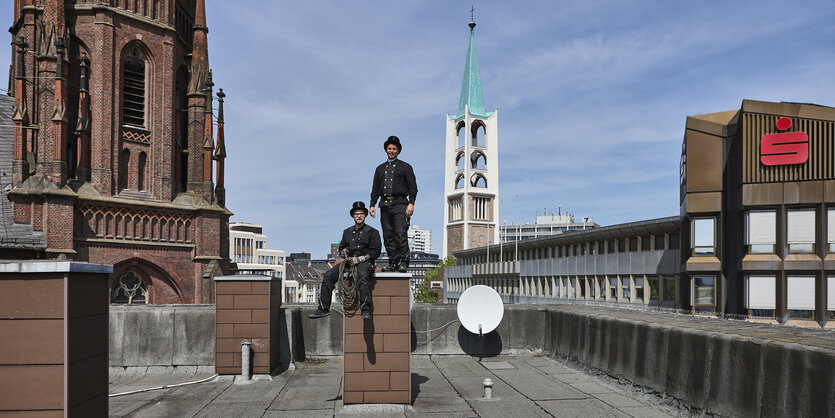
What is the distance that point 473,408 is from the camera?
1004 centimetres

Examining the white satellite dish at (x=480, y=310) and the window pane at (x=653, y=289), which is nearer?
the white satellite dish at (x=480, y=310)

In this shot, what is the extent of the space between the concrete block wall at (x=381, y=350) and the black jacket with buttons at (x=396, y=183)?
1.85 metres

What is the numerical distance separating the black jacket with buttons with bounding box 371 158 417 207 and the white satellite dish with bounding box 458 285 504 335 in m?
4.62

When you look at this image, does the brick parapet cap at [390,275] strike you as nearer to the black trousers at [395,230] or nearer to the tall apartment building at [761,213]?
the black trousers at [395,230]

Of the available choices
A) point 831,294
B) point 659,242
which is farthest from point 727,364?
point 659,242

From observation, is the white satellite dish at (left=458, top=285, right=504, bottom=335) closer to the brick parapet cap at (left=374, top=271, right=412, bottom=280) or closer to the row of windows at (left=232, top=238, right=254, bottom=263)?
the brick parapet cap at (left=374, top=271, right=412, bottom=280)

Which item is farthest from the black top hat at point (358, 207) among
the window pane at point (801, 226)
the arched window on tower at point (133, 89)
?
the arched window on tower at point (133, 89)

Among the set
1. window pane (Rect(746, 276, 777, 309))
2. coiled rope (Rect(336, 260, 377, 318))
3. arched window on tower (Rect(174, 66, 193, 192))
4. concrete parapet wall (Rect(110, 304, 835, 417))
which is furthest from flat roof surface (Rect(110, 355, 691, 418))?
arched window on tower (Rect(174, 66, 193, 192))

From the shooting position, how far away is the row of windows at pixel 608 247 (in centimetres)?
4134

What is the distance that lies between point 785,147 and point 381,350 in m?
24.2

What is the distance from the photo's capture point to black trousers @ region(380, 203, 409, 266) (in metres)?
11.2

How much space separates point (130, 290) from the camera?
35.5 metres

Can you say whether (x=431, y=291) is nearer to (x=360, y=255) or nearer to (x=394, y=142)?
(x=394, y=142)

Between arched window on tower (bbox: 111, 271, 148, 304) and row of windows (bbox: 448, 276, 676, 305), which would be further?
row of windows (bbox: 448, 276, 676, 305)
